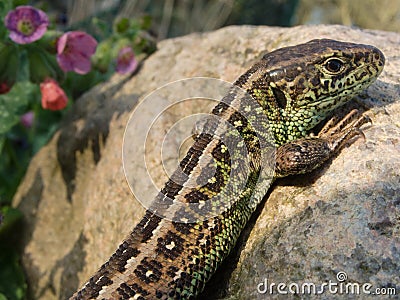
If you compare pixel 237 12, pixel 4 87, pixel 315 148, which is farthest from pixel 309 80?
pixel 237 12

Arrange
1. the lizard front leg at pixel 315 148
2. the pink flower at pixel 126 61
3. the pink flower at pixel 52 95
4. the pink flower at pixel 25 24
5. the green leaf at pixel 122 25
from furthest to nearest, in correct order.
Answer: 1. the green leaf at pixel 122 25
2. the pink flower at pixel 126 61
3. the pink flower at pixel 52 95
4. the pink flower at pixel 25 24
5. the lizard front leg at pixel 315 148

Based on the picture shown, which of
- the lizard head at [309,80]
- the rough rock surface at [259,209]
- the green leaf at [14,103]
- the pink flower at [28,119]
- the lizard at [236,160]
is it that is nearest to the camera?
the rough rock surface at [259,209]

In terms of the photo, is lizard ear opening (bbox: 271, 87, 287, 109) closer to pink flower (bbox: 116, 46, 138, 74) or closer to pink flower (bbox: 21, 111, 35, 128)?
pink flower (bbox: 116, 46, 138, 74)

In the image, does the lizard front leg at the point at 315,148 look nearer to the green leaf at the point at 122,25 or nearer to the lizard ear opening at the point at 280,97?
the lizard ear opening at the point at 280,97

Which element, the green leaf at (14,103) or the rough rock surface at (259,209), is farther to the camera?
the green leaf at (14,103)

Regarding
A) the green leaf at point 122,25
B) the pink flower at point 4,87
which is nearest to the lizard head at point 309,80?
the green leaf at point 122,25

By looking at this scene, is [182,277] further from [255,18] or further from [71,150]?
[255,18]

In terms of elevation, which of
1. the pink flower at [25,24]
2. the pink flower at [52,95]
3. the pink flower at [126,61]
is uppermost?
the pink flower at [25,24]

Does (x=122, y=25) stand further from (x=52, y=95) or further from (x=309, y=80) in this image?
(x=309, y=80)
